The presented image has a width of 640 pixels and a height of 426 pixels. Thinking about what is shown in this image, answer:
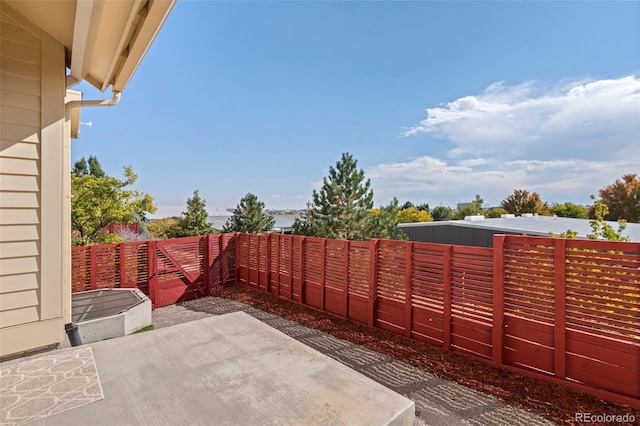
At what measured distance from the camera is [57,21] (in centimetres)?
251

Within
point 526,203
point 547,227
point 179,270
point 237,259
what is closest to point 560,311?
point 237,259

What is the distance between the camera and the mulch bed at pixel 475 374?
272 cm

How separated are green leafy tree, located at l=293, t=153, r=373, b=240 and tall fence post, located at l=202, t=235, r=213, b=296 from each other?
4.04m

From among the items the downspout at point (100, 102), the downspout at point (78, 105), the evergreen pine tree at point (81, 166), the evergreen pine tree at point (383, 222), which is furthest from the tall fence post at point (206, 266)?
the evergreen pine tree at point (81, 166)

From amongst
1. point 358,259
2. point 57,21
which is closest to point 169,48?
point 57,21

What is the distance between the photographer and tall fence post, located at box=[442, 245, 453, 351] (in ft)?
13.2

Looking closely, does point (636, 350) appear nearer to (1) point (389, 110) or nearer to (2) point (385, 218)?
(2) point (385, 218)

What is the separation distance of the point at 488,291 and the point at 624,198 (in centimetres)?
3149

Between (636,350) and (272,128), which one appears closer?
(636,350)

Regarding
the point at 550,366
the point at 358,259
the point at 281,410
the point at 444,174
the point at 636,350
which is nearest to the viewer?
the point at 281,410

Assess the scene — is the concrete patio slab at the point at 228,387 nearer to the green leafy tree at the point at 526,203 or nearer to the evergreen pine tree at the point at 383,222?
the evergreen pine tree at the point at 383,222

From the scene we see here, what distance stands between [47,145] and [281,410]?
2932 millimetres

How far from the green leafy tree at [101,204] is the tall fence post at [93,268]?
413 centimetres

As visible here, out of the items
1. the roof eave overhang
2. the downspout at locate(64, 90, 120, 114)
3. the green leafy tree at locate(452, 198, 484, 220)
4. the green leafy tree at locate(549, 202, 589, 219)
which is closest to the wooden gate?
the downspout at locate(64, 90, 120, 114)
